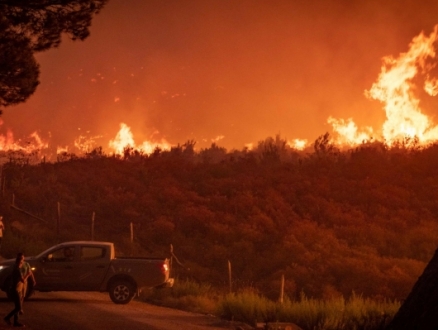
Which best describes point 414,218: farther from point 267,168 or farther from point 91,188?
point 91,188

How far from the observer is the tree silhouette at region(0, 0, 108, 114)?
1875cm

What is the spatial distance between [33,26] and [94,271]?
23.3 ft

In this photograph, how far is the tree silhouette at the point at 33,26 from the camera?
1875cm

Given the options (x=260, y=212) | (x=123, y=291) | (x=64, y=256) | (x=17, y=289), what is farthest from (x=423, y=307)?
(x=260, y=212)

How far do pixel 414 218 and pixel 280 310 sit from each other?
30.0m

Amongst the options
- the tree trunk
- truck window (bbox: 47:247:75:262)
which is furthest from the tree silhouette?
the tree trunk

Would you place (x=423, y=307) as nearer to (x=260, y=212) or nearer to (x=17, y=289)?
(x=17, y=289)

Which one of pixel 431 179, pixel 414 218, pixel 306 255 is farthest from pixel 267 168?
pixel 306 255

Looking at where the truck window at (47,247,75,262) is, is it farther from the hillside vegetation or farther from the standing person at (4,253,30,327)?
the hillside vegetation

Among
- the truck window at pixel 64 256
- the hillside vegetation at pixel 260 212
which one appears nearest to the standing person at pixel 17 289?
the truck window at pixel 64 256

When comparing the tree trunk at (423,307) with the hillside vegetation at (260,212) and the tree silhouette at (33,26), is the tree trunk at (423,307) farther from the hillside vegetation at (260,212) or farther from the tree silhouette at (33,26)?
the hillside vegetation at (260,212)

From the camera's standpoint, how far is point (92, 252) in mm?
22047

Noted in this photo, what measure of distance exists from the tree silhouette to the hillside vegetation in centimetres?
1426

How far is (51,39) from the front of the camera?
1962 centimetres
